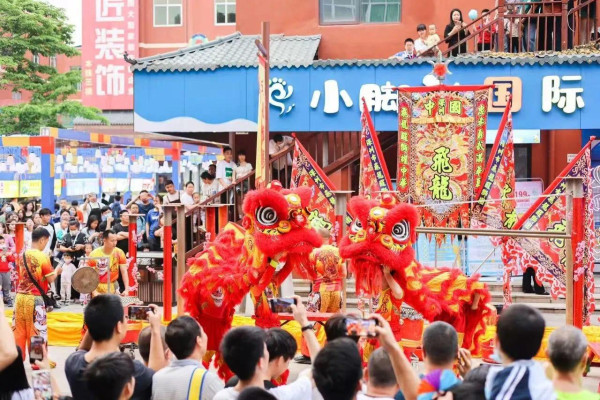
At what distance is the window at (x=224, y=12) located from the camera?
1796 inches

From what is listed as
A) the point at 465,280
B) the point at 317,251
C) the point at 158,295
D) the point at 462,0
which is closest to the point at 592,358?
the point at 465,280

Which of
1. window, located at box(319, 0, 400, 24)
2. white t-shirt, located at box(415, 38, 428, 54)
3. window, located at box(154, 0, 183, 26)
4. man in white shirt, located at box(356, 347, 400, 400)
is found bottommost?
man in white shirt, located at box(356, 347, 400, 400)

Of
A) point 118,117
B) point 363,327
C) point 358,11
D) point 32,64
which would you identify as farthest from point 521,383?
point 118,117

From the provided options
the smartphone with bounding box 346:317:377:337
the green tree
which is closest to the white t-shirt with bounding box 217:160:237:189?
the smartphone with bounding box 346:317:377:337

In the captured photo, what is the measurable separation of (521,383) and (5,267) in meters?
12.1

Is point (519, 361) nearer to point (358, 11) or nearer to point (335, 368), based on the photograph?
point (335, 368)

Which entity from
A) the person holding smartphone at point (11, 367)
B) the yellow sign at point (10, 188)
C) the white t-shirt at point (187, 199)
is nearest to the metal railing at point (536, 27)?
the white t-shirt at point (187, 199)

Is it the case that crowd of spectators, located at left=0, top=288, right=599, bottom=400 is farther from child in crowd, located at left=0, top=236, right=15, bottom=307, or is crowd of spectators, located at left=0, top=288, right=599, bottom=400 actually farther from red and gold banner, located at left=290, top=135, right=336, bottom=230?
child in crowd, located at left=0, top=236, right=15, bottom=307

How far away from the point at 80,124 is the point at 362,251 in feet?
126

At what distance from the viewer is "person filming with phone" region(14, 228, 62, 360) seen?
10.2 m

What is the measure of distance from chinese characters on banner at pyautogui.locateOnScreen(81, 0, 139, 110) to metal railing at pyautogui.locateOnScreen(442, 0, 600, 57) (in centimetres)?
2841

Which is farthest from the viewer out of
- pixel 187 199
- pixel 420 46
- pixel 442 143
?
pixel 420 46

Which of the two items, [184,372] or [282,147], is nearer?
[184,372]

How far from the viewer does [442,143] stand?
12758 mm
